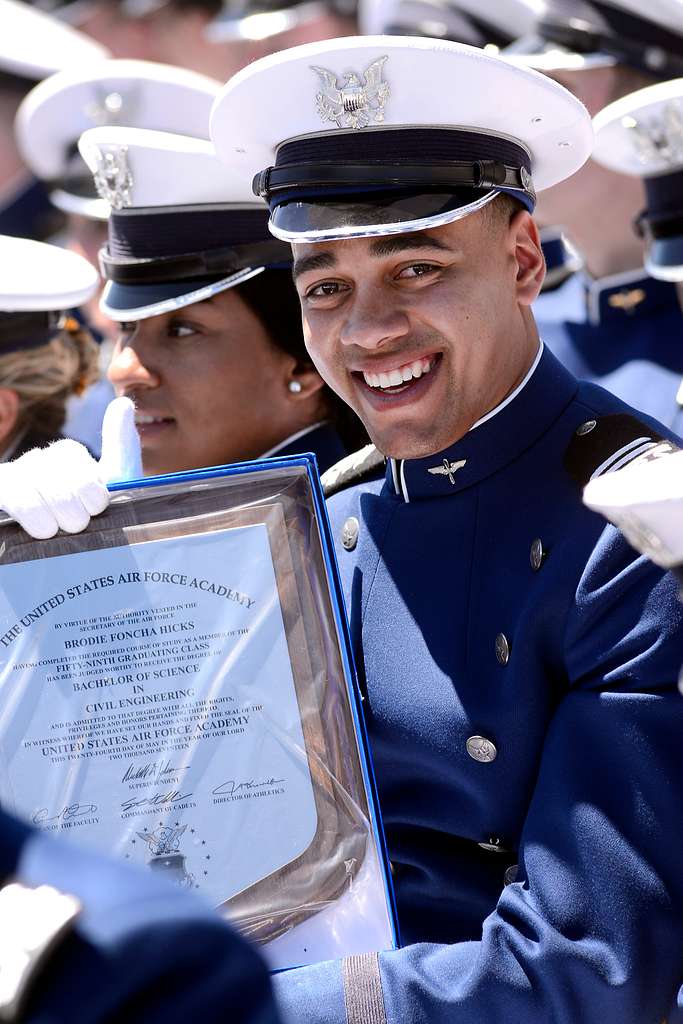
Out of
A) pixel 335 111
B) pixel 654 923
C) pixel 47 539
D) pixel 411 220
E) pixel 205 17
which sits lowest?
pixel 205 17

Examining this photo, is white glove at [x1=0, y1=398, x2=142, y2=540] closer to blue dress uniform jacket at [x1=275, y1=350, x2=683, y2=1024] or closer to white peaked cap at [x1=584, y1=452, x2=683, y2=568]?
blue dress uniform jacket at [x1=275, y1=350, x2=683, y2=1024]

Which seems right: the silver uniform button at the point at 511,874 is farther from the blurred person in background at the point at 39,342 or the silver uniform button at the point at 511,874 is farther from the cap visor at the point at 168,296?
the blurred person in background at the point at 39,342

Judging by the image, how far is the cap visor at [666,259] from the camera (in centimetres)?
393

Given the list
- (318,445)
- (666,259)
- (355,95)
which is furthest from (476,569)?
(666,259)

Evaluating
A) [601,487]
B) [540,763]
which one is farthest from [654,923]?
[601,487]

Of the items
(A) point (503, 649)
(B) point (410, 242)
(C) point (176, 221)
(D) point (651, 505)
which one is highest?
(D) point (651, 505)

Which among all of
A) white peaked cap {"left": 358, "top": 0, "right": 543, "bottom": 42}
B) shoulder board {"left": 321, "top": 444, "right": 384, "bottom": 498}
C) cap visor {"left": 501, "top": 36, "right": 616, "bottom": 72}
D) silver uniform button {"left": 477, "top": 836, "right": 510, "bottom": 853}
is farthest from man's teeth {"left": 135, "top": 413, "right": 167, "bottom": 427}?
white peaked cap {"left": 358, "top": 0, "right": 543, "bottom": 42}

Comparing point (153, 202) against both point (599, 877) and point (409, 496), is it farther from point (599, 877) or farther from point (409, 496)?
point (599, 877)

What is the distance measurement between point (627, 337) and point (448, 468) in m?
2.43

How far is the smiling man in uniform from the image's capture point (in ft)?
6.12

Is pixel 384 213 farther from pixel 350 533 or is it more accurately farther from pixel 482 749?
pixel 482 749

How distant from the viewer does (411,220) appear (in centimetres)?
214

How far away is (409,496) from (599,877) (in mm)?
792

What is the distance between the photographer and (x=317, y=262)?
227 centimetres
